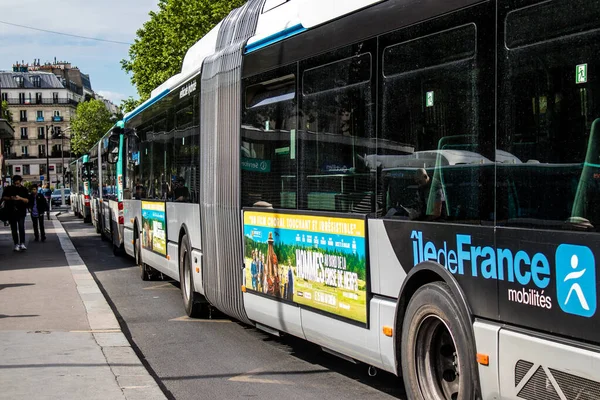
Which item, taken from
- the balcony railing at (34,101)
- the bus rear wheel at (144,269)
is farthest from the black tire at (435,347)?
the balcony railing at (34,101)

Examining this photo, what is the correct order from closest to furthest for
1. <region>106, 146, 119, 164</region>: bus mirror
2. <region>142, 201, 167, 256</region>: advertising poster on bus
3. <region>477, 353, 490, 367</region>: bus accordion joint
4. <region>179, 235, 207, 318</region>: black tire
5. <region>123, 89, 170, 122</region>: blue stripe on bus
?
1. <region>477, 353, 490, 367</region>: bus accordion joint
2. <region>179, 235, 207, 318</region>: black tire
3. <region>142, 201, 167, 256</region>: advertising poster on bus
4. <region>123, 89, 170, 122</region>: blue stripe on bus
5. <region>106, 146, 119, 164</region>: bus mirror

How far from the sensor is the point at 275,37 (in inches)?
326

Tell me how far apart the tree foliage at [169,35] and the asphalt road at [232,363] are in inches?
1350

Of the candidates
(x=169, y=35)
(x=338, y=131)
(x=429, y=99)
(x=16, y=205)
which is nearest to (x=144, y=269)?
(x=16, y=205)

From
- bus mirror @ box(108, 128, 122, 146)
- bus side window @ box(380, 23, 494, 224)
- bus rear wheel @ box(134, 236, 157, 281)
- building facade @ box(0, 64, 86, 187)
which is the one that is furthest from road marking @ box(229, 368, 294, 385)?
building facade @ box(0, 64, 86, 187)

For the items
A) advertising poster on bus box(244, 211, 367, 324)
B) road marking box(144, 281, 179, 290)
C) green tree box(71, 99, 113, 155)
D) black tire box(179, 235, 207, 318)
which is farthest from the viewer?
green tree box(71, 99, 113, 155)

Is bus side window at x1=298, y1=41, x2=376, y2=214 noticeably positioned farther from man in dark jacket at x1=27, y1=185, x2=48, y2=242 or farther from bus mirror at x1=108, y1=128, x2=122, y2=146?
man in dark jacket at x1=27, y1=185, x2=48, y2=242

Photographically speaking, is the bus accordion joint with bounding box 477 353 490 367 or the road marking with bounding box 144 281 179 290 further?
the road marking with bounding box 144 281 179 290

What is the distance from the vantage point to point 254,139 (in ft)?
28.7

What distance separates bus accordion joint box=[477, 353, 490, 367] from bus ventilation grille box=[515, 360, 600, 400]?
261mm

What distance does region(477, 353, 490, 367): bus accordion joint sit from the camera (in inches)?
197

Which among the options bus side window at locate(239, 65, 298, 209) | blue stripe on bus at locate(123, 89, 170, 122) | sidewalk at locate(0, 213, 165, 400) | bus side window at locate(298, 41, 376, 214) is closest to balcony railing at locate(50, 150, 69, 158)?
blue stripe on bus at locate(123, 89, 170, 122)

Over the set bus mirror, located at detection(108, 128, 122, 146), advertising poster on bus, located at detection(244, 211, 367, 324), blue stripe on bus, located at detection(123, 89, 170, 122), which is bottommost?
advertising poster on bus, located at detection(244, 211, 367, 324)

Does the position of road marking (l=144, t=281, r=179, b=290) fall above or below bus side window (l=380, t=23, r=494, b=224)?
below
